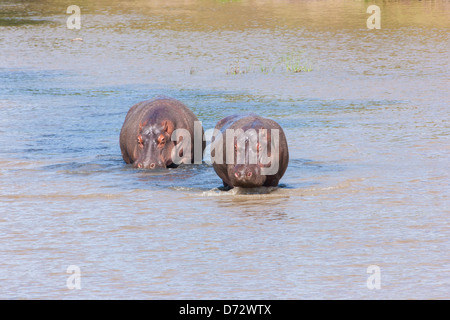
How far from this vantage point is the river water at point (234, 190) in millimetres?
9188

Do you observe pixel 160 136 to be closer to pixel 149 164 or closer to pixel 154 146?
pixel 154 146

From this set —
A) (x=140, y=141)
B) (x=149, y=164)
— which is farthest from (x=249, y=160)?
(x=140, y=141)

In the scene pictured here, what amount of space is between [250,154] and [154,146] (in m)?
2.65

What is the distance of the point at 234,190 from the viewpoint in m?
12.8

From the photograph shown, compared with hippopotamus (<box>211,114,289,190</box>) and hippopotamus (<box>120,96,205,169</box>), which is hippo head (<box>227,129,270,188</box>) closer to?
hippopotamus (<box>211,114,289,190</box>)

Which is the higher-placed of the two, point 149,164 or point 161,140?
point 161,140

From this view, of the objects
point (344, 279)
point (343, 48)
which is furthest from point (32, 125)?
point (343, 48)

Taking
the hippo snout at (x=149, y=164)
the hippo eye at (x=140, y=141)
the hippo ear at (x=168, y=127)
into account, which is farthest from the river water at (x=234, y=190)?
the hippo ear at (x=168, y=127)

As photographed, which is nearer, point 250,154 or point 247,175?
point 247,175

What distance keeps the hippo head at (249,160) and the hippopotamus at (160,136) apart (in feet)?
7.77

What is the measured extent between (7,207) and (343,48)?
20.2 m

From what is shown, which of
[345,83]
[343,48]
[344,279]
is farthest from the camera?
[343,48]

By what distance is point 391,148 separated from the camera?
16062mm

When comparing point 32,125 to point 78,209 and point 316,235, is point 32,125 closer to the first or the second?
point 78,209
